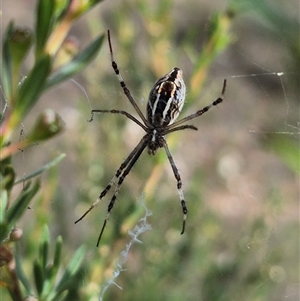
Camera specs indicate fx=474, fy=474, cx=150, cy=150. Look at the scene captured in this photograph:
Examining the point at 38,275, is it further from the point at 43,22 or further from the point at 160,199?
the point at 160,199

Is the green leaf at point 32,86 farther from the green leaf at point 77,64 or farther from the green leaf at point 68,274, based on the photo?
the green leaf at point 68,274

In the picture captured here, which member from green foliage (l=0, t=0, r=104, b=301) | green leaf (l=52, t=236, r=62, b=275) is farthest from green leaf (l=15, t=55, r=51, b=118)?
green leaf (l=52, t=236, r=62, b=275)

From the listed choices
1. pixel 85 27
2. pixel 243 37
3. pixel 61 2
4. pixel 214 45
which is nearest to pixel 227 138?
pixel 243 37

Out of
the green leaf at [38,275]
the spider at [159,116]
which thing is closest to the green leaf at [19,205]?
the green leaf at [38,275]

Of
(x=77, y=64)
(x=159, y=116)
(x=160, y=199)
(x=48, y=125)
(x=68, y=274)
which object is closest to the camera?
(x=48, y=125)

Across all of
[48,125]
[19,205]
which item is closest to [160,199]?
[19,205]

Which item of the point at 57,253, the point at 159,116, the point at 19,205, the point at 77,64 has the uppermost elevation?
the point at 77,64

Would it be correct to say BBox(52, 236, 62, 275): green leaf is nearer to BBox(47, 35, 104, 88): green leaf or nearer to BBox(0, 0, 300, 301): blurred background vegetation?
BBox(47, 35, 104, 88): green leaf

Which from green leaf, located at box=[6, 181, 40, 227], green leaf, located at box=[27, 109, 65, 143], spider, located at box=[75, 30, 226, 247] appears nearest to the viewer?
green leaf, located at box=[27, 109, 65, 143]
